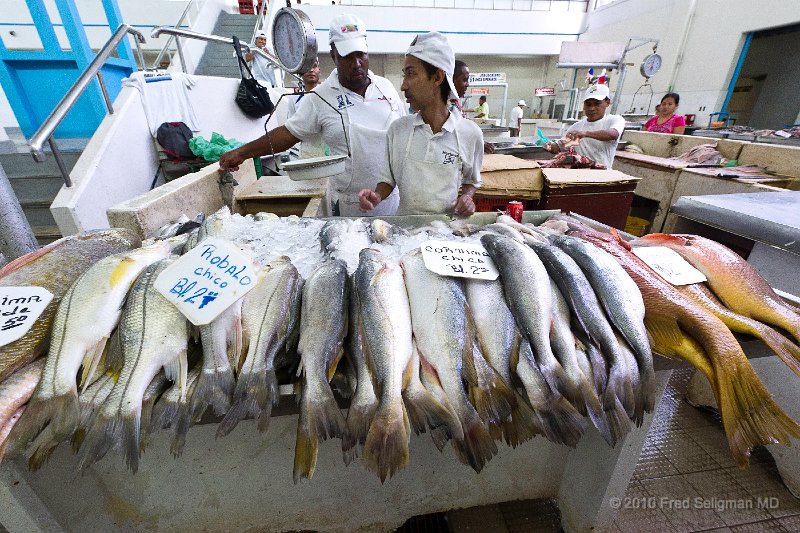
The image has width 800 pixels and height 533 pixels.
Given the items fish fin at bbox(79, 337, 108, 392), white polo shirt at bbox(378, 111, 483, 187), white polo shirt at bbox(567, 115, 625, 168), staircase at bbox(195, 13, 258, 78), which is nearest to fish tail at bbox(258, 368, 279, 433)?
fish fin at bbox(79, 337, 108, 392)

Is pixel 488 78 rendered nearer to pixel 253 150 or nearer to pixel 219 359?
pixel 253 150

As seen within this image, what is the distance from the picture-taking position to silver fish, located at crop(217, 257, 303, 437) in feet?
3.26

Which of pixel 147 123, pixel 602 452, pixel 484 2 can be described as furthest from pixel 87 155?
pixel 484 2

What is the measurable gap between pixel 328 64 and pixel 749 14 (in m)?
19.4

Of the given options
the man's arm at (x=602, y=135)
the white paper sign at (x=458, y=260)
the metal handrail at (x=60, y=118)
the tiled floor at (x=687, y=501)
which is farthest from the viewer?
the man's arm at (x=602, y=135)

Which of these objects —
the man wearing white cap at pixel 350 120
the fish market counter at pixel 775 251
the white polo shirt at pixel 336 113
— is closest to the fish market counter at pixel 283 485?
the fish market counter at pixel 775 251

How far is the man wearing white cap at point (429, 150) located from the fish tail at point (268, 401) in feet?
5.12

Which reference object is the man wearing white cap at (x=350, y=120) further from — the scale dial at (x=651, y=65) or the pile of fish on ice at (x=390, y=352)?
the scale dial at (x=651, y=65)

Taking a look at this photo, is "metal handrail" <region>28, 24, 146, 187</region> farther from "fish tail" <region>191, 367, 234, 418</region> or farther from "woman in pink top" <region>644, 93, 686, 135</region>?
"woman in pink top" <region>644, 93, 686, 135</region>

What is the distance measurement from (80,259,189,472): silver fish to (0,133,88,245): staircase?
4266 millimetres

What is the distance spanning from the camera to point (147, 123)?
16.0 ft

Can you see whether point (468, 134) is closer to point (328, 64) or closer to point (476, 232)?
point (476, 232)

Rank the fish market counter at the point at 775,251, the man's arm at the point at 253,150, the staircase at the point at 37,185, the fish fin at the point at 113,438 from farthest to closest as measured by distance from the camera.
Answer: the staircase at the point at 37,185
the man's arm at the point at 253,150
the fish market counter at the point at 775,251
the fish fin at the point at 113,438

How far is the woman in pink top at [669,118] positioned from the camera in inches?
289
